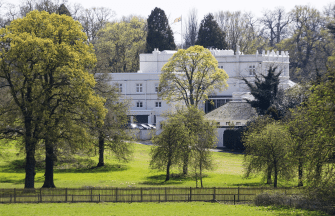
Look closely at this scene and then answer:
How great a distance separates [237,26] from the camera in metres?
92.9

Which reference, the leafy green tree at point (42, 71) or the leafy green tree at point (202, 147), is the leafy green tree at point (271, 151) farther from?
the leafy green tree at point (42, 71)

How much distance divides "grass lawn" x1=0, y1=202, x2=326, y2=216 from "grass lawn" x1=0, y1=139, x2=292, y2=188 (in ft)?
21.0

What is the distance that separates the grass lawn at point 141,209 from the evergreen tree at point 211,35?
6521cm

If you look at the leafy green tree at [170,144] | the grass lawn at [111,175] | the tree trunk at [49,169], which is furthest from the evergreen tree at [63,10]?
the tree trunk at [49,169]

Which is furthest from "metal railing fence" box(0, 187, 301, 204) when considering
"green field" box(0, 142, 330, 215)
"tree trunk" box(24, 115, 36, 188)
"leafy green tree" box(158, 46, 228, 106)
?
"leafy green tree" box(158, 46, 228, 106)

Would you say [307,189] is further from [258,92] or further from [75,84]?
[258,92]

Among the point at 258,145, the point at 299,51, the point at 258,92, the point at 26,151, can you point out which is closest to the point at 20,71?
the point at 26,151

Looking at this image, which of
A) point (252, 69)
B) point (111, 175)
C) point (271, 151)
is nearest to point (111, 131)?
point (111, 175)

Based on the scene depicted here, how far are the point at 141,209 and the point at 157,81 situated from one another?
45.8 m

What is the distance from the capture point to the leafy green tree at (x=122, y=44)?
79.1 m

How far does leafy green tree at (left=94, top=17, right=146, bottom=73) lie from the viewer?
79.1 meters

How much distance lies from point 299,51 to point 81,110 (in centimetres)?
6619

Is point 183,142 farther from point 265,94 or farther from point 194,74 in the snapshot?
point 194,74

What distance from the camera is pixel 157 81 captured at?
67.8 metres
